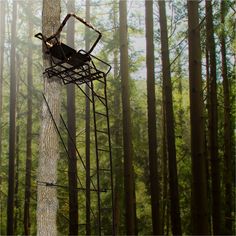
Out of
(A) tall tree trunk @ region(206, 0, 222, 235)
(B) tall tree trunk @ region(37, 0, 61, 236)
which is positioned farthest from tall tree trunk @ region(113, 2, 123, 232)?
(B) tall tree trunk @ region(37, 0, 61, 236)

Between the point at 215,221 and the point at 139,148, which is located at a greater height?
the point at 139,148

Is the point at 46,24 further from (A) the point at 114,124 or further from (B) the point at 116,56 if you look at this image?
(B) the point at 116,56

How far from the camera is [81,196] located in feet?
70.0

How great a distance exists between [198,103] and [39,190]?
14.2 feet

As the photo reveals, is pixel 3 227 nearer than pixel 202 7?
No

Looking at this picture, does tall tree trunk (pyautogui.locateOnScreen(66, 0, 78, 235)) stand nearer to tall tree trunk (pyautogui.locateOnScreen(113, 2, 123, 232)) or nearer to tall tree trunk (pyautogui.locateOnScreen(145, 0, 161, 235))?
tall tree trunk (pyautogui.locateOnScreen(113, 2, 123, 232))

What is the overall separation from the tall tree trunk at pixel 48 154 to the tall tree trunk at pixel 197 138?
3915mm

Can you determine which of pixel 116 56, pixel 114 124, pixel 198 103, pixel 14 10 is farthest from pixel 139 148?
pixel 198 103

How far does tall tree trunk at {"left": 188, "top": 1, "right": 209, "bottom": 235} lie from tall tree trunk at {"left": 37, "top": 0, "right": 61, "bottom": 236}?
3.91 m

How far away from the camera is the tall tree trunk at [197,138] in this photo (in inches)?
281

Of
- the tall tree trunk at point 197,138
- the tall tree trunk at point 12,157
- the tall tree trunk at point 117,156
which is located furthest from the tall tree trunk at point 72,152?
the tall tree trunk at point 197,138

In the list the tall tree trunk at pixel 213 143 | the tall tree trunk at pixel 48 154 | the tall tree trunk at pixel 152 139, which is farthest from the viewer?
the tall tree trunk at pixel 213 143

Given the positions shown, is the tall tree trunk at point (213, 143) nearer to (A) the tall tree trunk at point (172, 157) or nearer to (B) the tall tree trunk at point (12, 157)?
(A) the tall tree trunk at point (172, 157)

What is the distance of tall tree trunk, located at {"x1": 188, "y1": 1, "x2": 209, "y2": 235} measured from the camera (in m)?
7.13
